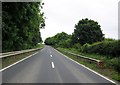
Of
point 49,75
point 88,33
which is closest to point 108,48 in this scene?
point 49,75

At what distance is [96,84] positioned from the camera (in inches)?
438

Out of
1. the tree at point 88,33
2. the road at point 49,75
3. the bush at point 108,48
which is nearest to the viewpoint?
the road at point 49,75

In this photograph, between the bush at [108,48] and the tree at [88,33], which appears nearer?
the bush at [108,48]

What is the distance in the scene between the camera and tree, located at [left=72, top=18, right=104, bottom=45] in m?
65.4

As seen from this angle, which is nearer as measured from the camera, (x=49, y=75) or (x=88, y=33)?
(x=49, y=75)

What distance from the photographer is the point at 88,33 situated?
65.6m

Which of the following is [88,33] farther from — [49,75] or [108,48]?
[49,75]

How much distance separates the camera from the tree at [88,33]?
2576 inches

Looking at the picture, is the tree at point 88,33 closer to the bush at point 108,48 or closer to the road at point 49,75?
the bush at point 108,48

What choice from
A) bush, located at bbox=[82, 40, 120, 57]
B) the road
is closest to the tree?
bush, located at bbox=[82, 40, 120, 57]

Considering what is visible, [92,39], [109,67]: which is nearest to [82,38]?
[92,39]

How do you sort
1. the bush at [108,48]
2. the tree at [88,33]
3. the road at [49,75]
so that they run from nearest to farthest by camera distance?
1. the road at [49,75]
2. the bush at [108,48]
3. the tree at [88,33]

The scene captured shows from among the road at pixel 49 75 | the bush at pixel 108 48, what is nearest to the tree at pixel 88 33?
the bush at pixel 108 48

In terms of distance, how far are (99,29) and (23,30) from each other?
3177 centimetres
